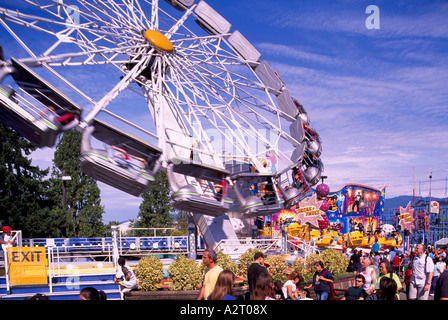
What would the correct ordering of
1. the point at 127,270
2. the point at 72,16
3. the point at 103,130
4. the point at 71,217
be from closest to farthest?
the point at 127,270 → the point at 103,130 → the point at 72,16 → the point at 71,217

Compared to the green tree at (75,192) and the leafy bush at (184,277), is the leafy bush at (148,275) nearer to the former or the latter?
the leafy bush at (184,277)

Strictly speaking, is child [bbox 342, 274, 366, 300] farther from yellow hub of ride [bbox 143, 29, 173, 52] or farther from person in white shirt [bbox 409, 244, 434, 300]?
yellow hub of ride [bbox 143, 29, 173, 52]

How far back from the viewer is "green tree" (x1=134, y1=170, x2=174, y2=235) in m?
39.6

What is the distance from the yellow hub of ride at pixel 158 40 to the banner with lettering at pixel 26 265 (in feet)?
29.1

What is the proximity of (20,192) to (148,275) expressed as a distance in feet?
76.5

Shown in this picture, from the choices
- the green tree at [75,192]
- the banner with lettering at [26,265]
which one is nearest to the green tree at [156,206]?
the green tree at [75,192]

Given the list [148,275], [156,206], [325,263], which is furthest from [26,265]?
[156,206]

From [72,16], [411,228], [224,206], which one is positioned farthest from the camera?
[411,228]

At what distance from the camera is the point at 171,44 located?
17.2m

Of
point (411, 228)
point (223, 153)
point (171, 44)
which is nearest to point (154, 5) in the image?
point (171, 44)

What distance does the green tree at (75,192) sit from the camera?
1289 inches

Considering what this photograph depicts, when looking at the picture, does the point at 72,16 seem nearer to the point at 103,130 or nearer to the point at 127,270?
the point at 103,130

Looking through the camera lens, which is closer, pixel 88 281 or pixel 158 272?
pixel 158 272
